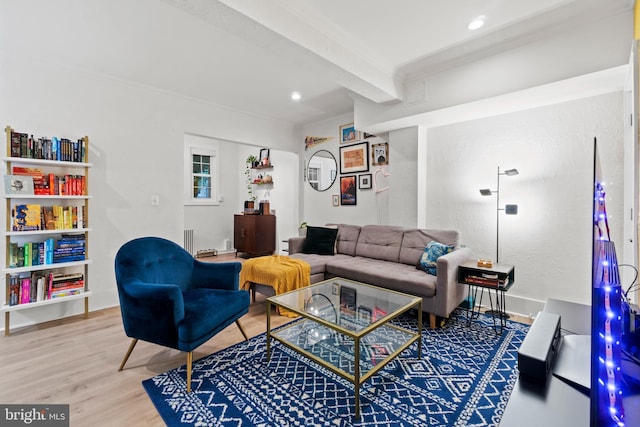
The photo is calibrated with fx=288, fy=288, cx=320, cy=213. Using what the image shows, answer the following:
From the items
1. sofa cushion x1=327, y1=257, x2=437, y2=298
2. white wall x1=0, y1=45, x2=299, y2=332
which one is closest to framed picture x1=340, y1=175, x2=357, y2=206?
sofa cushion x1=327, y1=257, x2=437, y2=298

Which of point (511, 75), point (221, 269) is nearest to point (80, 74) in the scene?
point (221, 269)

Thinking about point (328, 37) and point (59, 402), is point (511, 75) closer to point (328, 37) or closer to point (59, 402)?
point (328, 37)

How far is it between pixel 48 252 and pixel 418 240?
12.6 ft

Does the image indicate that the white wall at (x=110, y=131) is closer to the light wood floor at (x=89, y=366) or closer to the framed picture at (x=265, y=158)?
the light wood floor at (x=89, y=366)

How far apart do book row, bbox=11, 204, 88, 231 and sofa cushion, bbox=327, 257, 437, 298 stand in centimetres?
270

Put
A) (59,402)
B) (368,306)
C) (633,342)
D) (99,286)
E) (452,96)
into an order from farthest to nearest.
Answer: (99,286) < (452,96) < (368,306) < (59,402) < (633,342)

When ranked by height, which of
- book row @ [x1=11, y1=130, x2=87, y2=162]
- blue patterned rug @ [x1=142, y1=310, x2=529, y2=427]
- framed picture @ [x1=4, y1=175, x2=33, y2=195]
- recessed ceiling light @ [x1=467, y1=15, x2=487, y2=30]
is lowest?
blue patterned rug @ [x1=142, y1=310, x2=529, y2=427]

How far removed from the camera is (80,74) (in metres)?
3.09

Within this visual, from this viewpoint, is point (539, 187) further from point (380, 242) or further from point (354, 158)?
point (354, 158)

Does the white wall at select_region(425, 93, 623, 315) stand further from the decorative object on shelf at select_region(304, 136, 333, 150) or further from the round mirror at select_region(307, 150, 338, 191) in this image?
the decorative object on shelf at select_region(304, 136, 333, 150)

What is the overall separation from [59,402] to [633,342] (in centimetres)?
290

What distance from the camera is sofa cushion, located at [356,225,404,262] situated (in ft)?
11.8

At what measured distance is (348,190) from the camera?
4.70 metres

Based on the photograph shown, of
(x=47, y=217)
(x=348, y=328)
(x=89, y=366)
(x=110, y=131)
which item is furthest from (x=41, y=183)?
(x=348, y=328)
